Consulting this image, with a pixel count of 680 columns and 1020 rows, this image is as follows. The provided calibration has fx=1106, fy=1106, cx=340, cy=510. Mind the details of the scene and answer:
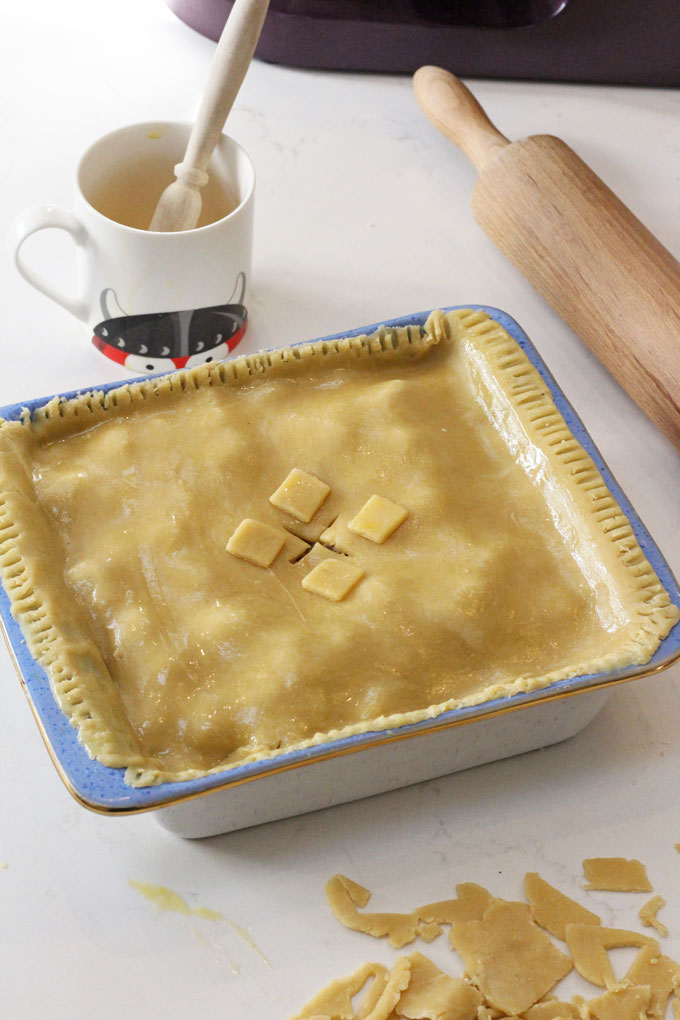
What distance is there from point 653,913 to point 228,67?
2.55ft

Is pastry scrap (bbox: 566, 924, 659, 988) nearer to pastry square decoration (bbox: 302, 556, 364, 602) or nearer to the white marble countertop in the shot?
the white marble countertop

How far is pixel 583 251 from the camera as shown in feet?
3.80

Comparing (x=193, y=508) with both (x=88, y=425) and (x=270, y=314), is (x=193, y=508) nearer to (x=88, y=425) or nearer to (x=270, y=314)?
(x=88, y=425)

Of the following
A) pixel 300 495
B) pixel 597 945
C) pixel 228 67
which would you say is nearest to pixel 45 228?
pixel 228 67

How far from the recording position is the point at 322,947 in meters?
0.79

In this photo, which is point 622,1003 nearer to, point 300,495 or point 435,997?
point 435,997

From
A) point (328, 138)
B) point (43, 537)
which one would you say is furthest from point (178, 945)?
point (328, 138)

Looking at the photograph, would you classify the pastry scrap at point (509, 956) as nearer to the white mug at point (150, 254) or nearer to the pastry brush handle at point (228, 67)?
the white mug at point (150, 254)

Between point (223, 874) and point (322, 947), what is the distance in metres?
0.09

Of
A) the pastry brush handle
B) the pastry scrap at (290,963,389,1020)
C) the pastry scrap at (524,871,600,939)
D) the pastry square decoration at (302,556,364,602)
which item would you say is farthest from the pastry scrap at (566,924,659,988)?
the pastry brush handle

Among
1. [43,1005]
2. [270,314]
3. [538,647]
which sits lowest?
[43,1005]

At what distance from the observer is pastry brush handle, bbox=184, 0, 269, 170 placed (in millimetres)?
961

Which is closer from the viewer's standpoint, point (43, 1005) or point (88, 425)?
point (43, 1005)

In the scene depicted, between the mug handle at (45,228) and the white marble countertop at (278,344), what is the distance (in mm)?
82
